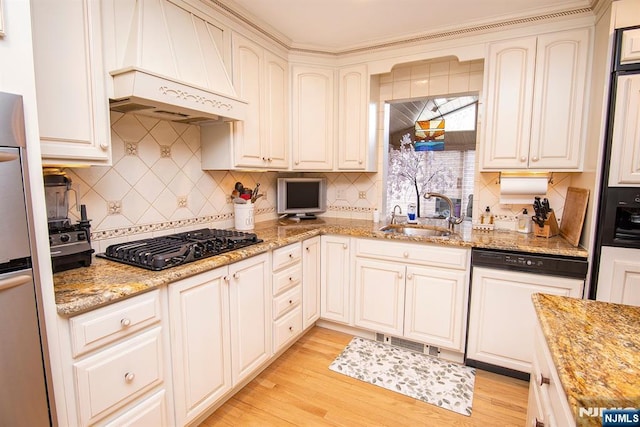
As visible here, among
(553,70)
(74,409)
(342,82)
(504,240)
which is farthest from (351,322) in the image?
(553,70)

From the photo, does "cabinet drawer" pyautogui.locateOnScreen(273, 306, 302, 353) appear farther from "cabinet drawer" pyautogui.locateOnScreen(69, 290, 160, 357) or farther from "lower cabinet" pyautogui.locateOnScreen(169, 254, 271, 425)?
"cabinet drawer" pyautogui.locateOnScreen(69, 290, 160, 357)

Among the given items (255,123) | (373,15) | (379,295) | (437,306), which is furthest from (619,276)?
(255,123)

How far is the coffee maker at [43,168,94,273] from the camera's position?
55.1 inches

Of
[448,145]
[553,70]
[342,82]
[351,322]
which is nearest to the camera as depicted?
[553,70]

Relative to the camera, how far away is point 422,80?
2.90m

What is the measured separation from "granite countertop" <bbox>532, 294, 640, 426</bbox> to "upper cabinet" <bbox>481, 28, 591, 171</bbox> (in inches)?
56.3

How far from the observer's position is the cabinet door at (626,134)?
1704 mm

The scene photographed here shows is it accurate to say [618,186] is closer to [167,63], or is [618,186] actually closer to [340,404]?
[340,404]

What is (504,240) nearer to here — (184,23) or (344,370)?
(344,370)

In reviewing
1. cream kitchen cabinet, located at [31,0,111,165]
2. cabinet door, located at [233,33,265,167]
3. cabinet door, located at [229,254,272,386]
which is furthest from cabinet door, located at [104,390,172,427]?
cabinet door, located at [233,33,265,167]

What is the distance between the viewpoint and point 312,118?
2.87m

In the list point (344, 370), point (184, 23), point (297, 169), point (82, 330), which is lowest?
point (344, 370)

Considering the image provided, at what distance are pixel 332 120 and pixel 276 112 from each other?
552mm

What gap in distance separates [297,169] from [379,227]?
2.97 ft
